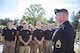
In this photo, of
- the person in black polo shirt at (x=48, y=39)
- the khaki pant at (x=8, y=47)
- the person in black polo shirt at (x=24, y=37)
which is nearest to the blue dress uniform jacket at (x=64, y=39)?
the person in black polo shirt at (x=24, y=37)

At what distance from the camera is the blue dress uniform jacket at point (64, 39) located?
4.64m

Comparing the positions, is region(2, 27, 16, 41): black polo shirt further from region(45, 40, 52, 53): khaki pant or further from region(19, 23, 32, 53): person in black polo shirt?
region(45, 40, 52, 53): khaki pant

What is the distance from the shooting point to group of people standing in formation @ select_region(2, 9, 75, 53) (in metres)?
4.68

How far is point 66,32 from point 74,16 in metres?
74.8

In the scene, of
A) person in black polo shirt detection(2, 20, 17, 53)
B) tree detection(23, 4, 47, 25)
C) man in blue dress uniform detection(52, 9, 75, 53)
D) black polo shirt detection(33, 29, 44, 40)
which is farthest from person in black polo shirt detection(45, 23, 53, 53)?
tree detection(23, 4, 47, 25)

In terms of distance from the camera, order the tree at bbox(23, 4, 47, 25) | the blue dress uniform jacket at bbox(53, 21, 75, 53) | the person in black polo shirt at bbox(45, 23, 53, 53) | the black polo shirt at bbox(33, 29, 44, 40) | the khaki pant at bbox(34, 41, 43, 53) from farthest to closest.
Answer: the tree at bbox(23, 4, 47, 25) → the person in black polo shirt at bbox(45, 23, 53, 53) → the khaki pant at bbox(34, 41, 43, 53) → the black polo shirt at bbox(33, 29, 44, 40) → the blue dress uniform jacket at bbox(53, 21, 75, 53)

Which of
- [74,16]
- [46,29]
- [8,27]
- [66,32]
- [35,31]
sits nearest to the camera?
[66,32]

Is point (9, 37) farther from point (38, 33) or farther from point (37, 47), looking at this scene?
point (37, 47)

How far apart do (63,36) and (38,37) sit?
25.0 ft

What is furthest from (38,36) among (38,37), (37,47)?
(37,47)

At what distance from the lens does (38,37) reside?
40.2 feet

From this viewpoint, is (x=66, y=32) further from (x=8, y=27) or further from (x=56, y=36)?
(x=8, y=27)

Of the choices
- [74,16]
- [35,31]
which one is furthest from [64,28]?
[74,16]

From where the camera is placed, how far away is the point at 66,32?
15.4 ft
